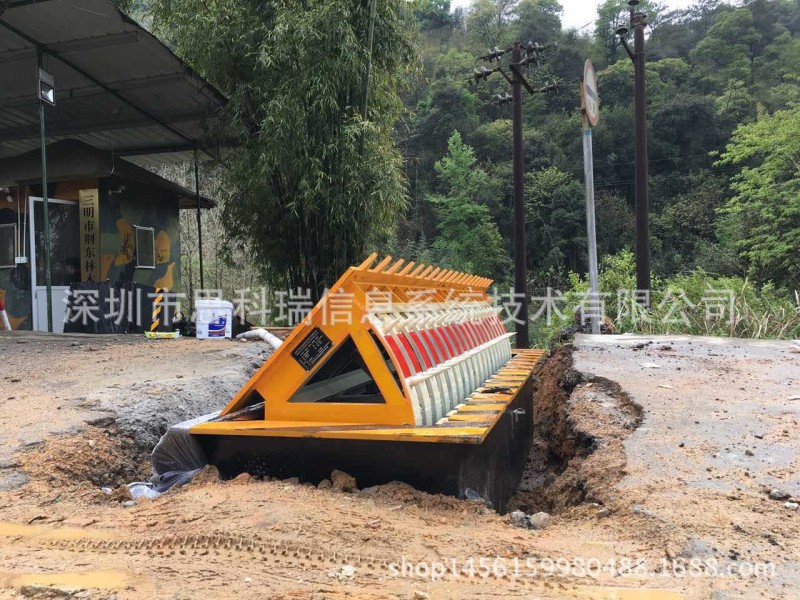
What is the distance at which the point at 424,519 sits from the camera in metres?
2.85

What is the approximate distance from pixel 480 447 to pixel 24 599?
2.14 metres

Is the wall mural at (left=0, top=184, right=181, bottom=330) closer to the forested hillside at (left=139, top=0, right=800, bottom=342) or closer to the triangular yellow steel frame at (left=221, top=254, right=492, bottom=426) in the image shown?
the forested hillside at (left=139, top=0, right=800, bottom=342)

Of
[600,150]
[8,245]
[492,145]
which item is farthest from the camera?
[492,145]

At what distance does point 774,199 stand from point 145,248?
62.0ft

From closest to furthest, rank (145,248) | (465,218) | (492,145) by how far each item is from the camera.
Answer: (145,248) → (465,218) → (492,145)

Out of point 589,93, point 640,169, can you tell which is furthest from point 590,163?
point 640,169

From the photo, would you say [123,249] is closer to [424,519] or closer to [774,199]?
[424,519]

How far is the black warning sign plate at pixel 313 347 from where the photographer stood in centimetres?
354

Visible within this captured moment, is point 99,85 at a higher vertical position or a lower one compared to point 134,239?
higher

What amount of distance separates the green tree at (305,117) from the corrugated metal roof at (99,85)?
0.82 meters

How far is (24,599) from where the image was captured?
Result: 198cm

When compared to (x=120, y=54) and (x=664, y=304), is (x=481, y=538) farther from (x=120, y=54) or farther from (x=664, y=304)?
(x=664, y=304)

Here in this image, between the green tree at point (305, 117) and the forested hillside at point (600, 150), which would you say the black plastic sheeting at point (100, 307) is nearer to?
the green tree at point (305, 117)

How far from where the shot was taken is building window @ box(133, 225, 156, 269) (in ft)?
40.5
